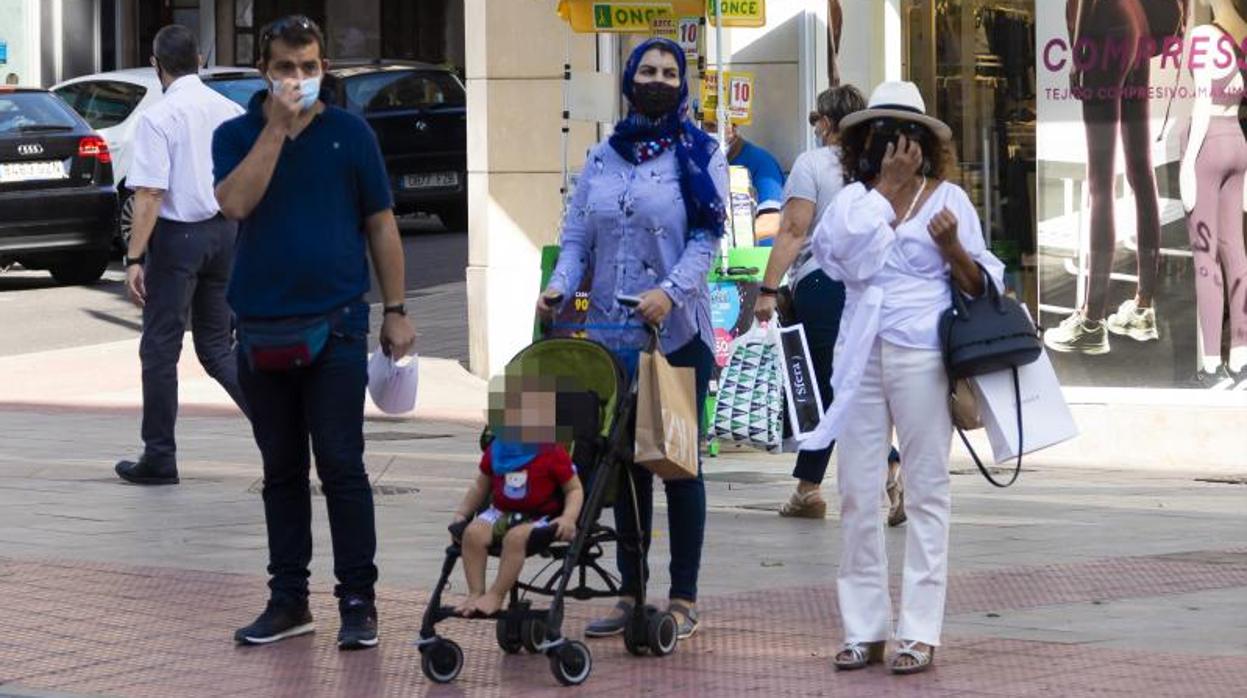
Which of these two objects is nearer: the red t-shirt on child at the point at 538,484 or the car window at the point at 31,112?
the red t-shirt on child at the point at 538,484

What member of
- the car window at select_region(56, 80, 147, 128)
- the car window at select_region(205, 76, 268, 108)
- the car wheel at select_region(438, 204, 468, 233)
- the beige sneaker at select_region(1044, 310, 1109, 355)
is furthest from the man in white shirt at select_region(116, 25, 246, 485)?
the car wheel at select_region(438, 204, 468, 233)

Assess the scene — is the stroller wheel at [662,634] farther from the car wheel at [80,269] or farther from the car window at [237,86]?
the car window at [237,86]

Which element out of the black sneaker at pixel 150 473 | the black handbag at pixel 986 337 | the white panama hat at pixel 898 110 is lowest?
the black sneaker at pixel 150 473

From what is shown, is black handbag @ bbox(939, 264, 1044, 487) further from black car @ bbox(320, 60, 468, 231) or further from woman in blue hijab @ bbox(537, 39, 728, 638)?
black car @ bbox(320, 60, 468, 231)

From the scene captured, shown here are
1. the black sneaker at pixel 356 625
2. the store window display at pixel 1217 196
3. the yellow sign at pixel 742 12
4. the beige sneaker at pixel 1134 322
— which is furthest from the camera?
the yellow sign at pixel 742 12

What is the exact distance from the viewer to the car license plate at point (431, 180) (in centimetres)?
2623

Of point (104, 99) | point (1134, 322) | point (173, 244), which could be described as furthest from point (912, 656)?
point (104, 99)

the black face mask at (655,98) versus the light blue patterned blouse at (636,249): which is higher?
the black face mask at (655,98)

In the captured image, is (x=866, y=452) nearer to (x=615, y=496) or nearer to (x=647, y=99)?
(x=615, y=496)

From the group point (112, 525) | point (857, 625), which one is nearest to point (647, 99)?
point (857, 625)

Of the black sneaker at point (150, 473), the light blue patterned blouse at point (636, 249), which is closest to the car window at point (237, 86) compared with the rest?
Result: the black sneaker at point (150, 473)

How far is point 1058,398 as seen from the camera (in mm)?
7363

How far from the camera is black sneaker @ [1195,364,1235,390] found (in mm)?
13320

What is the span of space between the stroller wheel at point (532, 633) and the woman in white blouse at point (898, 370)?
3.00 ft
